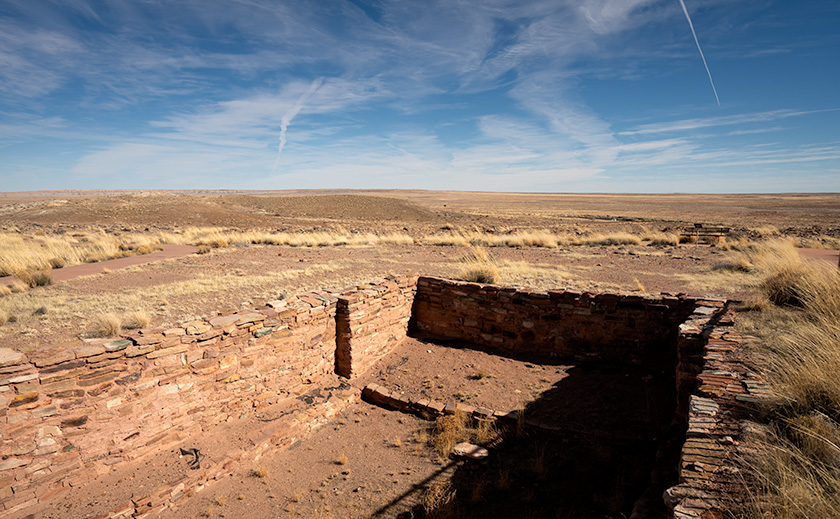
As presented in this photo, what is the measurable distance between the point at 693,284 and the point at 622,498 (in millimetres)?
8617

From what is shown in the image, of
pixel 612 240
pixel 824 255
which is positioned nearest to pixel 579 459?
pixel 824 255

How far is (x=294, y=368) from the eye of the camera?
6578mm

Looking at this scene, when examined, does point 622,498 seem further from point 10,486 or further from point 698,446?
point 10,486

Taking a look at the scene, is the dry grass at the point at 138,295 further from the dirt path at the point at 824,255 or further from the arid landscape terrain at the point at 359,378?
the dirt path at the point at 824,255

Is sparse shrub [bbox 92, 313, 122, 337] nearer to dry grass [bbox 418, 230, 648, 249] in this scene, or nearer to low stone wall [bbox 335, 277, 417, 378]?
low stone wall [bbox 335, 277, 417, 378]

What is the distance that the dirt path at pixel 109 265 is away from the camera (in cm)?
1149

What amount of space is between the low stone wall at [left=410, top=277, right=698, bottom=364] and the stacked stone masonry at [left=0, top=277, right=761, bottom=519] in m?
0.02

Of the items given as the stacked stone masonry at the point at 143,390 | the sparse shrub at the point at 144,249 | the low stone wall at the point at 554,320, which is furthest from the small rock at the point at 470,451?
the sparse shrub at the point at 144,249

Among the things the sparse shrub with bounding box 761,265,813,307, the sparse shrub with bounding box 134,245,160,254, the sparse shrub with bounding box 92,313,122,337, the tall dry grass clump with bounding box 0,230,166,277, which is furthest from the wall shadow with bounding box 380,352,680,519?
the sparse shrub with bounding box 134,245,160,254

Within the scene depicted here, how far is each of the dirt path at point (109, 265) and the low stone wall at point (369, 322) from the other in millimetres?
9384

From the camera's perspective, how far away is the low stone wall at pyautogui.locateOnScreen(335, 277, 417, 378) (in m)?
7.32

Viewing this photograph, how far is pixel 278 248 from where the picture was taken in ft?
60.6

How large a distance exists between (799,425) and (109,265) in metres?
17.2

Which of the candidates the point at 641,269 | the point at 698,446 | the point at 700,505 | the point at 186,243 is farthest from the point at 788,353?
the point at 186,243
